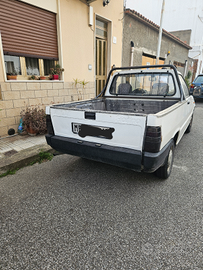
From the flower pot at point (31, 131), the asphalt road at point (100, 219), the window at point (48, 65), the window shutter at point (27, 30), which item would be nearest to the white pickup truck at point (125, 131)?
the asphalt road at point (100, 219)

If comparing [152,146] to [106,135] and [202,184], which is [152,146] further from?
[202,184]

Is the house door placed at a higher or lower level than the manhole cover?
higher

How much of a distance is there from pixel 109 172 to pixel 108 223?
48.0 inches

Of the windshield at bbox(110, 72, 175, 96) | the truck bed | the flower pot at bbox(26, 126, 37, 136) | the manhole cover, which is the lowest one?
the manhole cover

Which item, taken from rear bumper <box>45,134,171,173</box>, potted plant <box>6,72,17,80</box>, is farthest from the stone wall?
rear bumper <box>45,134,171,173</box>

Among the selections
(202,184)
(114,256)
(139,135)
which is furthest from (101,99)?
(114,256)

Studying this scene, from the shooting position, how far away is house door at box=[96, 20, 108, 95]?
834cm

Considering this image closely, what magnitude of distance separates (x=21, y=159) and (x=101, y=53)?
689cm

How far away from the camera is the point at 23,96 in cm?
534

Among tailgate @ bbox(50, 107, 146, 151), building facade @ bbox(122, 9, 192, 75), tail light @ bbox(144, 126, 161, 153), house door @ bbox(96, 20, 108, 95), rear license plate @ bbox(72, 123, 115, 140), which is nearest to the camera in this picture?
tail light @ bbox(144, 126, 161, 153)

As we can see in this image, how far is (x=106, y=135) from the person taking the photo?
2.53m

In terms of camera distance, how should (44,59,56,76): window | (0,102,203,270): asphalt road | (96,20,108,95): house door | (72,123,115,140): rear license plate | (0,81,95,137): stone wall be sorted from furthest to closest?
(96,20,108,95): house door
(44,59,56,76): window
(0,81,95,137): stone wall
(72,123,115,140): rear license plate
(0,102,203,270): asphalt road

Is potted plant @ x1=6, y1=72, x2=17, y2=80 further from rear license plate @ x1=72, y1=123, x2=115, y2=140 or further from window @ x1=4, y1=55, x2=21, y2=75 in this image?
rear license plate @ x1=72, y1=123, x2=115, y2=140

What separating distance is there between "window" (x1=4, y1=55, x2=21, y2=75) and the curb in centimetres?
255
